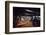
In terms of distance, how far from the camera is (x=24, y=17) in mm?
1501

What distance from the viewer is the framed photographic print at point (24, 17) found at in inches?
56.9

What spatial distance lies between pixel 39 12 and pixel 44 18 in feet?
0.48

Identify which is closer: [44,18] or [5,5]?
[5,5]

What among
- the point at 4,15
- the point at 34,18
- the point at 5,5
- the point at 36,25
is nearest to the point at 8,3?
the point at 5,5

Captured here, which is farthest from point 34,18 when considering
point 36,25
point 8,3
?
point 8,3

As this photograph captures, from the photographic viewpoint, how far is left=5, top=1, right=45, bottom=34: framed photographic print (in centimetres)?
145

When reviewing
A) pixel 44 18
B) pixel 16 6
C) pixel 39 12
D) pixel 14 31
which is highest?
pixel 16 6

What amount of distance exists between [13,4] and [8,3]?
0.29 feet

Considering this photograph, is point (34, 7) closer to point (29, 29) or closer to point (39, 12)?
point (39, 12)

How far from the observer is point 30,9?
1517 mm

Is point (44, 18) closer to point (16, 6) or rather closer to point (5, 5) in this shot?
point (16, 6)

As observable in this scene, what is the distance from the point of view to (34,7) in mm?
1522

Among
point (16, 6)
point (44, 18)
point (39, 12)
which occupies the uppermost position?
point (16, 6)

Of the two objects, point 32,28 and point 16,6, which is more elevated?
point 16,6
